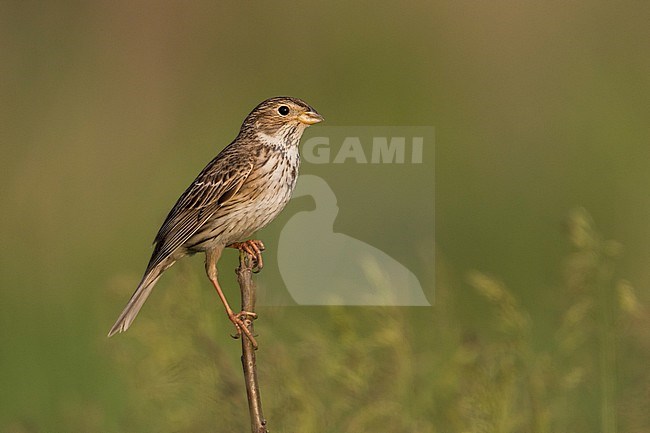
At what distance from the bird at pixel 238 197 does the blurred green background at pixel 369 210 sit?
6.3 inches

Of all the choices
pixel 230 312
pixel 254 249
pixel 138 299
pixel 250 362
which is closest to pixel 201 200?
pixel 254 249

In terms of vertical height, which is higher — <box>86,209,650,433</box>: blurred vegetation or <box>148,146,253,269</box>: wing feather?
<box>148,146,253,269</box>: wing feather

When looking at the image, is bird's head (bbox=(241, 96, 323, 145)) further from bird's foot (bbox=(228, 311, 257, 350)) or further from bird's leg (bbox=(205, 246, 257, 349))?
bird's foot (bbox=(228, 311, 257, 350))

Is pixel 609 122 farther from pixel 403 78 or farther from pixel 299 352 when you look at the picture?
pixel 299 352

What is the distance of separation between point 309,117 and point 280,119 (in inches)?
5.7

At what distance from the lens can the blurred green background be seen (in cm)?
488

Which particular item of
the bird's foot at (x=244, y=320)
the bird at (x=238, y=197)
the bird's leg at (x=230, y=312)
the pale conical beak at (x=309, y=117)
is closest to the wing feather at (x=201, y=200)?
the bird at (x=238, y=197)

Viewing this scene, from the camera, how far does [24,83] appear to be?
1162cm

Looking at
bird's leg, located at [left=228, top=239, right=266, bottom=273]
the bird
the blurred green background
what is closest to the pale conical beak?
the bird

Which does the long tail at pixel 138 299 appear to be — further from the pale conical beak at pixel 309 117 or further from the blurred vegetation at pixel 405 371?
the pale conical beak at pixel 309 117

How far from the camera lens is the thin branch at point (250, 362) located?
143 inches

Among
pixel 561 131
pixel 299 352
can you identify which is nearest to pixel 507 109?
pixel 561 131

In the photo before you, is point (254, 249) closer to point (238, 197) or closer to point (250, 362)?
point (238, 197)

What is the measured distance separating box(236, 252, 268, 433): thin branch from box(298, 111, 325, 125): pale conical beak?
965 millimetres
